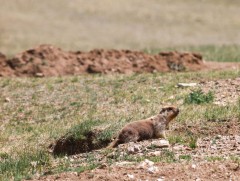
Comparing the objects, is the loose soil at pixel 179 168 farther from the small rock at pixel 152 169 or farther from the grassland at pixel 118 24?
the grassland at pixel 118 24

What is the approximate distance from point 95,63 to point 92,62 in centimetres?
32

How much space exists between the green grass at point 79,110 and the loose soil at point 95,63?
2444mm

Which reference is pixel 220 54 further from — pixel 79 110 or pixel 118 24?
pixel 118 24

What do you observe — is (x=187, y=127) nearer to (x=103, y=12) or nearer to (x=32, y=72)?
(x=32, y=72)

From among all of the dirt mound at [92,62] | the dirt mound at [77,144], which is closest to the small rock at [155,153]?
the dirt mound at [77,144]

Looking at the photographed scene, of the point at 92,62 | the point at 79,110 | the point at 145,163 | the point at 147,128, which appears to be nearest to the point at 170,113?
the point at 147,128

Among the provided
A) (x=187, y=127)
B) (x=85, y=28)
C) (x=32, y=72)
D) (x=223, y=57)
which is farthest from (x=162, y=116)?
(x=85, y=28)

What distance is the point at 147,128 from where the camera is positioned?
12477 mm

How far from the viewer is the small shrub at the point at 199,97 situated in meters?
14.9

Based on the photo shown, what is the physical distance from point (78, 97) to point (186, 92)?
117 inches

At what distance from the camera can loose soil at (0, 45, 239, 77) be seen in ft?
76.0

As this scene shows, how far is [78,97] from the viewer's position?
1753 centimetres

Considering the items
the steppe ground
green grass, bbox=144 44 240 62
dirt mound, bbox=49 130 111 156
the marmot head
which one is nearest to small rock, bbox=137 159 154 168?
the steppe ground

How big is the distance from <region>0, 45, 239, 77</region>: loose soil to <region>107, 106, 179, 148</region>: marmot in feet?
31.7
